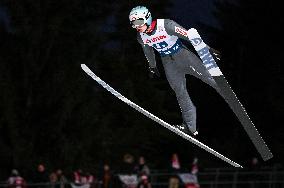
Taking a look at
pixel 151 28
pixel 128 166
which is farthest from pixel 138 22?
pixel 128 166

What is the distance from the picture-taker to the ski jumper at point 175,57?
9211 millimetres

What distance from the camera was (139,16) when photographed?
8.62m

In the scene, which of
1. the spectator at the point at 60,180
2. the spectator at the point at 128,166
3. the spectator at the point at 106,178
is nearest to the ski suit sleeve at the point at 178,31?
the spectator at the point at 128,166

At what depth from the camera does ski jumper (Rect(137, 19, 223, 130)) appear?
30.2ft

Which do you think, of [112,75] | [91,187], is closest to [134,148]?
[112,75]

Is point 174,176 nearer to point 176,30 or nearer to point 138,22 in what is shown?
point 176,30

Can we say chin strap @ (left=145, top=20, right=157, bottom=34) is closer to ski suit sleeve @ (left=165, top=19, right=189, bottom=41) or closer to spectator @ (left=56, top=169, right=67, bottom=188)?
ski suit sleeve @ (left=165, top=19, right=189, bottom=41)

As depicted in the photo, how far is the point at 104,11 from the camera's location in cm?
3347

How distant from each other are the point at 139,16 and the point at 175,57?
4.01 feet

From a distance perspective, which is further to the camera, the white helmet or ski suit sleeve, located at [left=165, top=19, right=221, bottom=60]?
ski suit sleeve, located at [left=165, top=19, right=221, bottom=60]

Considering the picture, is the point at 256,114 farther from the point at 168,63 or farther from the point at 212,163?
the point at 168,63

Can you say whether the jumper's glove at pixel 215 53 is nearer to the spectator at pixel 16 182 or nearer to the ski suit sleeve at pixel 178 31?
the ski suit sleeve at pixel 178 31

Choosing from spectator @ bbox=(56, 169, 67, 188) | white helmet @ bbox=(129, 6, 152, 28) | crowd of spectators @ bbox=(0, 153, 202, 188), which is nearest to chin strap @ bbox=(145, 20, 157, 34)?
white helmet @ bbox=(129, 6, 152, 28)

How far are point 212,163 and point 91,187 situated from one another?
1520 centimetres
